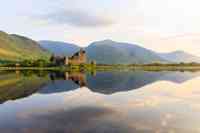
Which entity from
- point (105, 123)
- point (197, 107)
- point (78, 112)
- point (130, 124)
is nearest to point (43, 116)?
point (78, 112)

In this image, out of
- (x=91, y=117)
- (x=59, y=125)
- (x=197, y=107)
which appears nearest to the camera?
(x=59, y=125)

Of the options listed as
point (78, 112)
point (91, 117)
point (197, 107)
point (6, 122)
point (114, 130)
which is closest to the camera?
point (114, 130)

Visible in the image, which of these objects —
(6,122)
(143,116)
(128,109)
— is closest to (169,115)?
(143,116)

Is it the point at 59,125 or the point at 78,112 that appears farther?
the point at 78,112

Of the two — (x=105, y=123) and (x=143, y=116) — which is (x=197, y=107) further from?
(x=105, y=123)

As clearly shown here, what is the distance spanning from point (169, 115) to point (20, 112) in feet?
60.3

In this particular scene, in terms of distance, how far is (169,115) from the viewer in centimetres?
3734

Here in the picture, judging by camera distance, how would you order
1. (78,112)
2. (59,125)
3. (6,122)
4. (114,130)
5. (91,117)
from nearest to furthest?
1. (114,130)
2. (59,125)
3. (6,122)
4. (91,117)
5. (78,112)

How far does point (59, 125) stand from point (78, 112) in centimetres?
933

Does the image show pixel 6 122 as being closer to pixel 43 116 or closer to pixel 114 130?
pixel 43 116

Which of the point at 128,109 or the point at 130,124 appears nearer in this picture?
the point at 130,124

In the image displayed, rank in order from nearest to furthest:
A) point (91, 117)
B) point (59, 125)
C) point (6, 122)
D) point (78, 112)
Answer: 1. point (59, 125)
2. point (6, 122)
3. point (91, 117)
4. point (78, 112)

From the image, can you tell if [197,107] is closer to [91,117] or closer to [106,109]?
[106,109]

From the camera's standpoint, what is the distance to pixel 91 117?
35750mm
